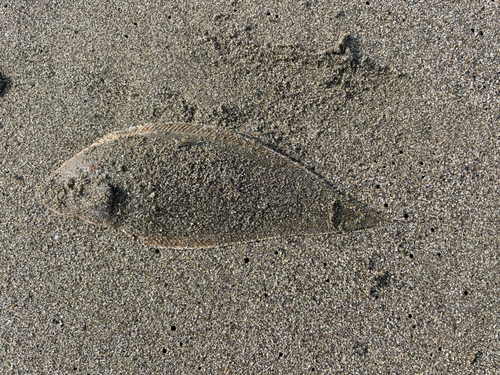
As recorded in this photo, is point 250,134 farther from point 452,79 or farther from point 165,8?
point 452,79

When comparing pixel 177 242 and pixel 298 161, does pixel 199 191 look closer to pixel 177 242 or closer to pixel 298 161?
pixel 177 242

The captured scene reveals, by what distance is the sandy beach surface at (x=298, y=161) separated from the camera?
2396 millimetres

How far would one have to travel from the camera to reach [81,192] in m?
2.41

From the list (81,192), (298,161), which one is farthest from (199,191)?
(81,192)

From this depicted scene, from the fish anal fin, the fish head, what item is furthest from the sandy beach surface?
the fish head

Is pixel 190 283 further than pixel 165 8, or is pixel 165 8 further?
pixel 165 8

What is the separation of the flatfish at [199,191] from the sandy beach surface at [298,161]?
0.13 metres

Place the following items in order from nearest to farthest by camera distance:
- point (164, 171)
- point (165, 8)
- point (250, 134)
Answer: point (164, 171) → point (250, 134) → point (165, 8)

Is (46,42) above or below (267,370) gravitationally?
above

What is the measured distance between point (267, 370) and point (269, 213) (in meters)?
1.19

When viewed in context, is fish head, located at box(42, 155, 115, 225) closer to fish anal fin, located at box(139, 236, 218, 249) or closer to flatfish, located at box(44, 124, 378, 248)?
flatfish, located at box(44, 124, 378, 248)

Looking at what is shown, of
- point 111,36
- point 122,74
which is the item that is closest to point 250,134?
point 122,74

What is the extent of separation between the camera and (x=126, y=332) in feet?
8.10

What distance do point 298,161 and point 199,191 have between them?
81 centimetres
